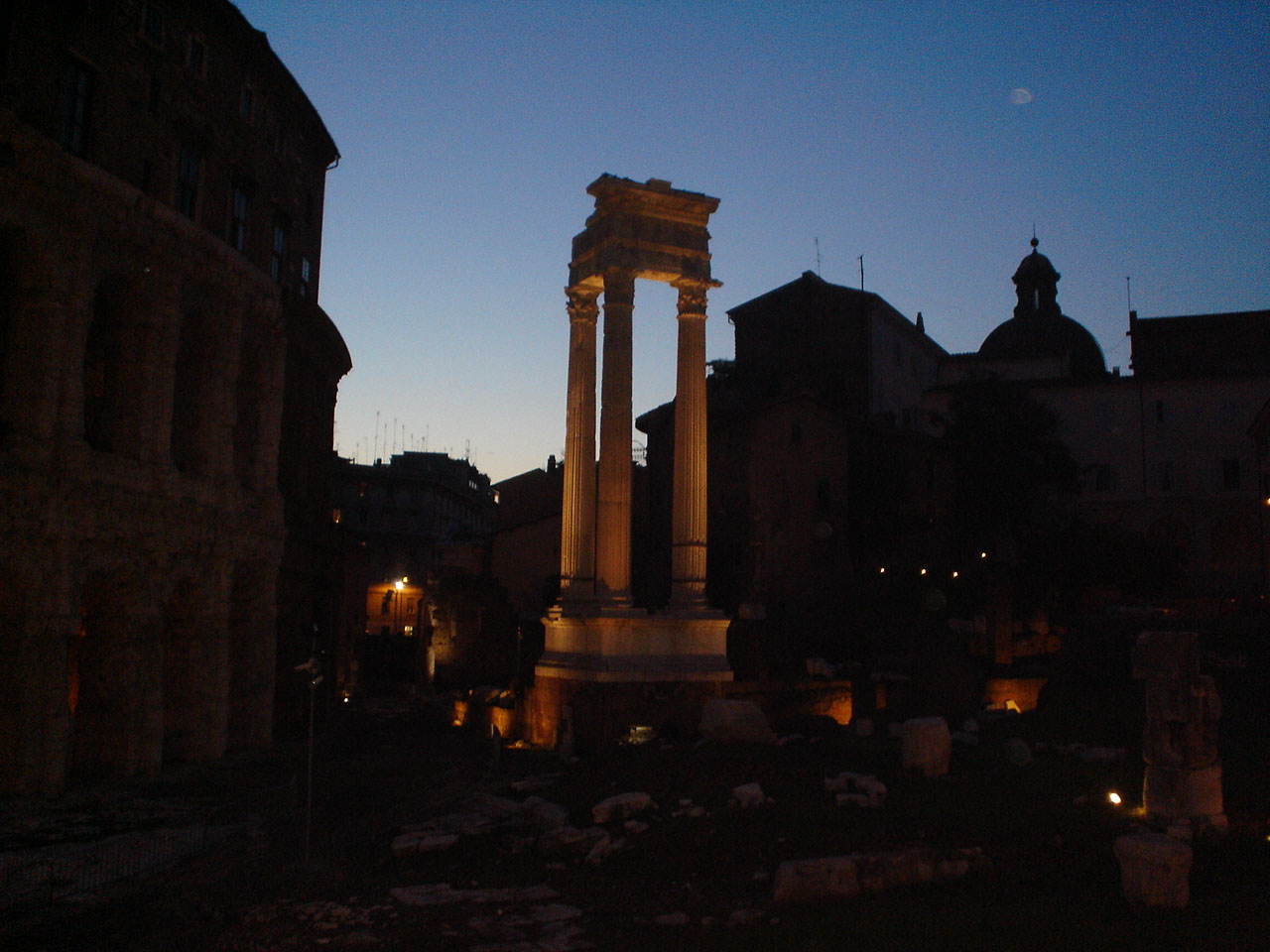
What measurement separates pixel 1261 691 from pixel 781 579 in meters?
22.5

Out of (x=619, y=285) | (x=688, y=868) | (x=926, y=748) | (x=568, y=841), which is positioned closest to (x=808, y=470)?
(x=619, y=285)

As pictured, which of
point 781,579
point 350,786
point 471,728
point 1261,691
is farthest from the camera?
point 781,579

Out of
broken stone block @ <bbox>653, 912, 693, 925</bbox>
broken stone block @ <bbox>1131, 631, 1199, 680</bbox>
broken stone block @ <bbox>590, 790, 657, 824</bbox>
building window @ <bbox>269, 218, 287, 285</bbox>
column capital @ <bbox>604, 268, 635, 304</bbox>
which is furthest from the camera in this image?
building window @ <bbox>269, 218, 287, 285</bbox>

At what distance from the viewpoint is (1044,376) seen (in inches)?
2234

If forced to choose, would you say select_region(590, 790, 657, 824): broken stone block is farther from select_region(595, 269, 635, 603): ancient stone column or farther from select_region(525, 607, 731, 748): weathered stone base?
select_region(595, 269, 635, 603): ancient stone column

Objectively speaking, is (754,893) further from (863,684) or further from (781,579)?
(781,579)

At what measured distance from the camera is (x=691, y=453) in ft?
74.6

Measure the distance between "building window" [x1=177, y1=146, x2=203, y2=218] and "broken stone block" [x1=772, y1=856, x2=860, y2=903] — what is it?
18979mm

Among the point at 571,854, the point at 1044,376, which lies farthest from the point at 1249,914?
the point at 1044,376

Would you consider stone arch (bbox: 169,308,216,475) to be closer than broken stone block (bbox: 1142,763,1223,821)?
No

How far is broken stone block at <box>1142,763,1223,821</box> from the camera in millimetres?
12602

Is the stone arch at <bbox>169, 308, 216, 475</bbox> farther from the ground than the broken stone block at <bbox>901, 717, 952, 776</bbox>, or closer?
farther from the ground

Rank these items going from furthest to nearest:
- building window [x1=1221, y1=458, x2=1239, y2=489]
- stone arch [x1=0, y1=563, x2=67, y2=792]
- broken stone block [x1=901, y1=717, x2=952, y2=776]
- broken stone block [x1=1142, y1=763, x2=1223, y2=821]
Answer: building window [x1=1221, y1=458, x2=1239, y2=489]
stone arch [x1=0, y1=563, x2=67, y2=792]
broken stone block [x1=901, y1=717, x2=952, y2=776]
broken stone block [x1=1142, y1=763, x2=1223, y2=821]

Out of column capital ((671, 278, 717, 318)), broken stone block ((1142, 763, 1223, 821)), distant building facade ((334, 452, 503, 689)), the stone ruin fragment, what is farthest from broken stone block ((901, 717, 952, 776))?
distant building facade ((334, 452, 503, 689))
